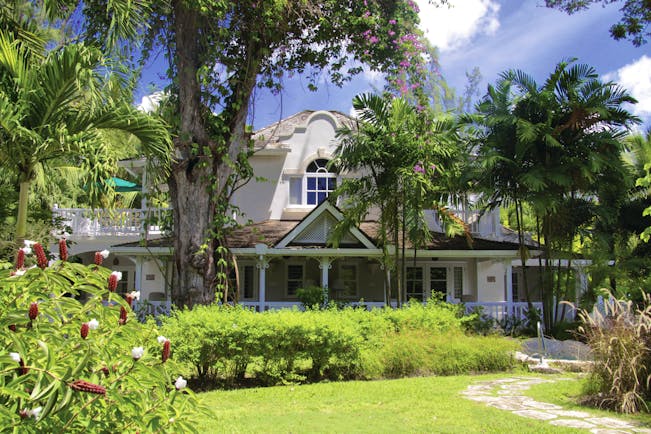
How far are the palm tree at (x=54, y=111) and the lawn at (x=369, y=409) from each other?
410cm

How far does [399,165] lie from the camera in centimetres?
1539

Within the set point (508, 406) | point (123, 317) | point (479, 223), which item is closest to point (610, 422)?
point (508, 406)

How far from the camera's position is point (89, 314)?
12.3ft

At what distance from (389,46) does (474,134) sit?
4833 mm

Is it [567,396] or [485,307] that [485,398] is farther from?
[485,307]

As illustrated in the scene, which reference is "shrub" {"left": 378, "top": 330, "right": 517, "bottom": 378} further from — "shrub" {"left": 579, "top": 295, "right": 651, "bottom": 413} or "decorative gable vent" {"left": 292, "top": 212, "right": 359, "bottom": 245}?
"decorative gable vent" {"left": 292, "top": 212, "right": 359, "bottom": 245}

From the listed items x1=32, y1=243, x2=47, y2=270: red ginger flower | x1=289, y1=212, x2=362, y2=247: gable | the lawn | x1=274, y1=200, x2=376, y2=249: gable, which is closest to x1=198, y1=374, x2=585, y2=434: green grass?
the lawn

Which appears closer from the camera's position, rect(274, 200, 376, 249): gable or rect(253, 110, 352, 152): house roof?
rect(274, 200, 376, 249): gable

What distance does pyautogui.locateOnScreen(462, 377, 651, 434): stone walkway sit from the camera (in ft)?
22.7

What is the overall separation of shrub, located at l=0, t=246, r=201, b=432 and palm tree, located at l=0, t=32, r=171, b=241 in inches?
200

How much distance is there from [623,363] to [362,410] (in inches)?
147

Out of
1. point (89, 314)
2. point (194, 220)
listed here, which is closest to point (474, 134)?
point (194, 220)

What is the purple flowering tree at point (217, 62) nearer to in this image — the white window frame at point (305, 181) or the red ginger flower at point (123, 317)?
the white window frame at point (305, 181)

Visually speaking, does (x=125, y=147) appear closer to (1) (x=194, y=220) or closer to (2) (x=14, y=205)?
(2) (x=14, y=205)
